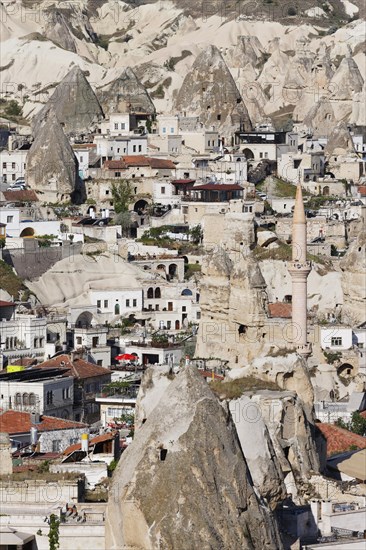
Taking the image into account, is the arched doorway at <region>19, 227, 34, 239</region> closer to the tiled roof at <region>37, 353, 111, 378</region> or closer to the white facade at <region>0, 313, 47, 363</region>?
the white facade at <region>0, 313, 47, 363</region>

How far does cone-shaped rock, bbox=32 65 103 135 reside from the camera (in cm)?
10394

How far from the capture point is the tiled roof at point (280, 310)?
5990cm

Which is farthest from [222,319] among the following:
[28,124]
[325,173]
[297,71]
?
[297,71]

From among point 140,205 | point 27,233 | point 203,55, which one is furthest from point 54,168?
point 203,55

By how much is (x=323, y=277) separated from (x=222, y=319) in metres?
11.8

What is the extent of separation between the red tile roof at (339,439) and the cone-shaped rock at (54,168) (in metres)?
39.9

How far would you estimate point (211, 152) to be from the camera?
9225cm

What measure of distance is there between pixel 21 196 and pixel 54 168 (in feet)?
8.53

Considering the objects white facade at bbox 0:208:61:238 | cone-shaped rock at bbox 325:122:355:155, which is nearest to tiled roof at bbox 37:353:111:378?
white facade at bbox 0:208:61:238

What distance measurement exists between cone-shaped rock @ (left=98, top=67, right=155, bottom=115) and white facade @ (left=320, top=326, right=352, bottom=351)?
44.9 meters

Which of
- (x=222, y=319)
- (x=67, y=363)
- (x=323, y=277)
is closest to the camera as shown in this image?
(x=67, y=363)

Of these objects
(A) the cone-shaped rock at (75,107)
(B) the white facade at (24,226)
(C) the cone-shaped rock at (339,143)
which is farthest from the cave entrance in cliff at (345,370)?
(A) the cone-shaped rock at (75,107)

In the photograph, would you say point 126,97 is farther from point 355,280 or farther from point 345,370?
point 345,370

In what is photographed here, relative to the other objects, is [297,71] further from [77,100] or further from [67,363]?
[67,363]
